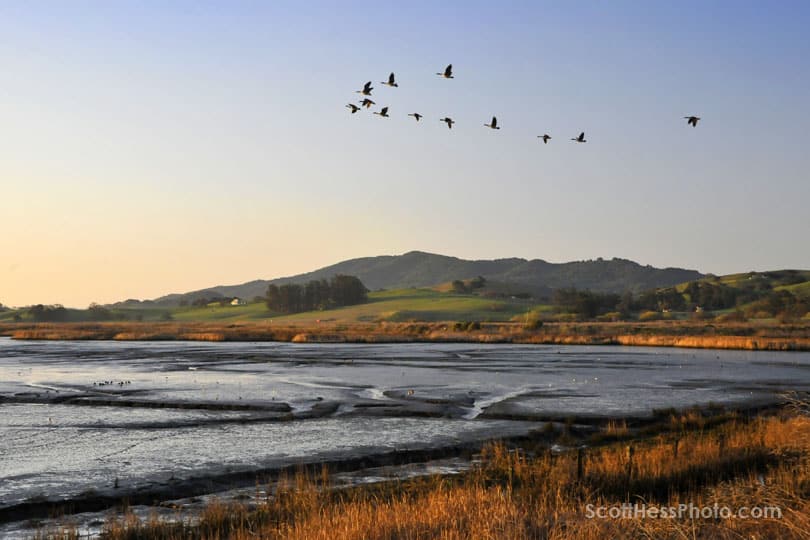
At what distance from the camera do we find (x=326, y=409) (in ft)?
90.1

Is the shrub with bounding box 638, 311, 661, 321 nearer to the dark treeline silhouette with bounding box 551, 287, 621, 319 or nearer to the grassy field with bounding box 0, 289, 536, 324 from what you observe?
the dark treeline silhouette with bounding box 551, 287, 621, 319

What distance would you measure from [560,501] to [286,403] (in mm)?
18157

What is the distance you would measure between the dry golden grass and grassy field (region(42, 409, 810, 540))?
0.03 meters

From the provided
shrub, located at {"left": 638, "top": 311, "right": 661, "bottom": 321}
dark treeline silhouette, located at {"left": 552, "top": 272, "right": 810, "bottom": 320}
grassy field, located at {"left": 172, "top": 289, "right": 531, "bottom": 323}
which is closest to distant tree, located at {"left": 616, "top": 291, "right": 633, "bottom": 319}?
dark treeline silhouette, located at {"left": 552, "top": 272, "right": 810, "bottom": 320}

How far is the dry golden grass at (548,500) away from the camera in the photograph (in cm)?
1034

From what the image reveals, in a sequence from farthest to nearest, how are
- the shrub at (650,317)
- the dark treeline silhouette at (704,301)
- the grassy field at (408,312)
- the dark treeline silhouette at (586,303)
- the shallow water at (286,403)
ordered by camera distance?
the grassy field at (408,312) < the dark treeline silhouette at (586,303) < the dark treeline silhouette at (704,301) < the shrub at (650,317) < the shallow water at (286,403)

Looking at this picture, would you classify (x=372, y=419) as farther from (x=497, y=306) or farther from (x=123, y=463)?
(x=497, y=306)

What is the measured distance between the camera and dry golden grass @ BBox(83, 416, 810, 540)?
10.3 metres

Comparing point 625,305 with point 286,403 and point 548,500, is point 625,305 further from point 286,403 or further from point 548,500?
point 548,500

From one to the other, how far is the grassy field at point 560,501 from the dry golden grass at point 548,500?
1.1 inches

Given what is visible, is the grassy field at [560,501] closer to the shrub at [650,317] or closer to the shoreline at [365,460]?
the shoreline at [365,460]

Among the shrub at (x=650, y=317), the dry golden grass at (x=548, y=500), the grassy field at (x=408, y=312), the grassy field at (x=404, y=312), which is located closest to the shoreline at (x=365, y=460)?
the dry golden grass at (x=548, y=500)

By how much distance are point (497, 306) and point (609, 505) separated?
15920cm

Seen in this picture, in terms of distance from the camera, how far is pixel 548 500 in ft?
42.1
